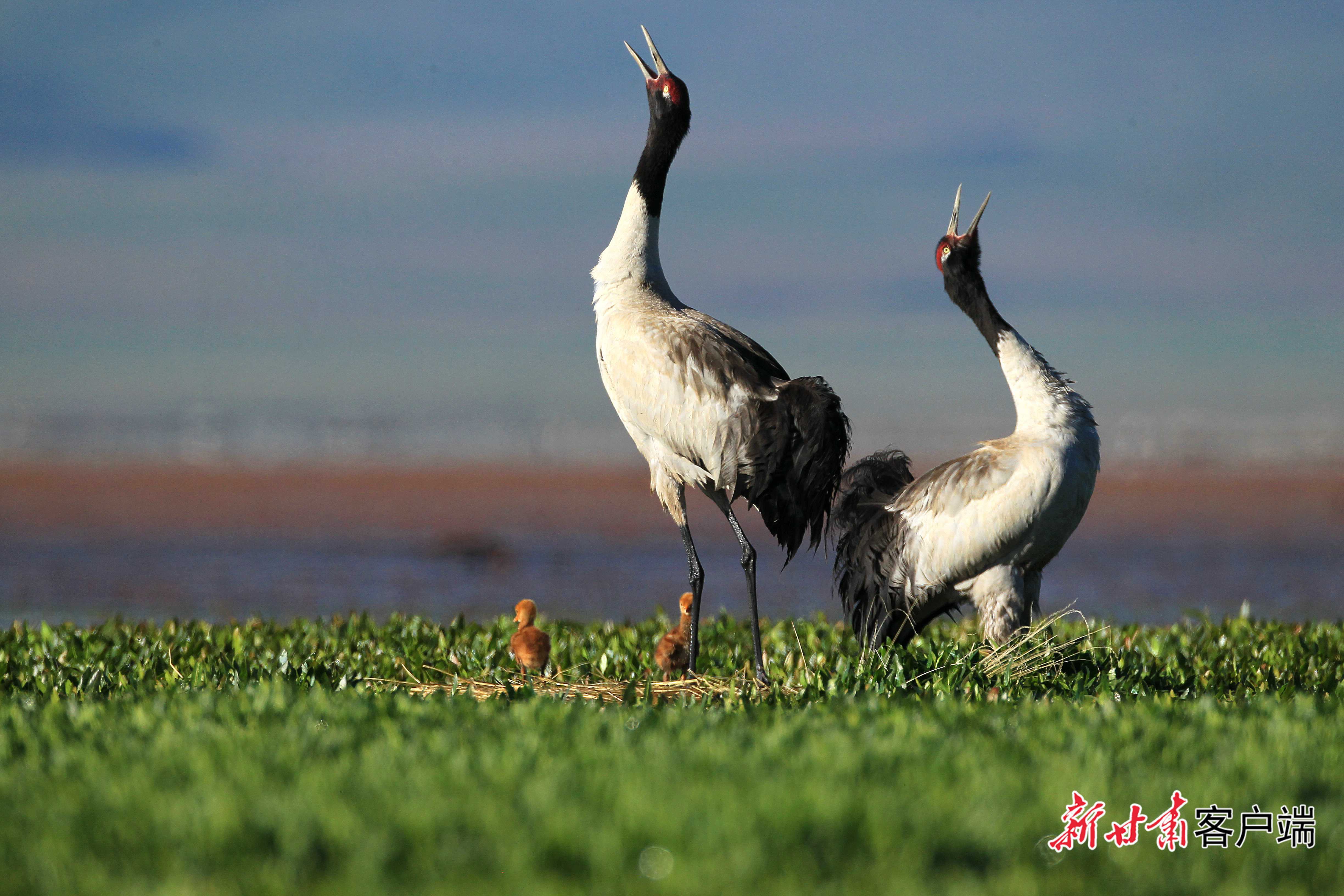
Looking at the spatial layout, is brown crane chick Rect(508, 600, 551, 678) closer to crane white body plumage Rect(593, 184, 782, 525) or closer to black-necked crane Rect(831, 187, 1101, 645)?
crane white body plumage Rect(593, 184, 782, 525)

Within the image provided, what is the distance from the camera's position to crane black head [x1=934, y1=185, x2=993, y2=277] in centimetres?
752

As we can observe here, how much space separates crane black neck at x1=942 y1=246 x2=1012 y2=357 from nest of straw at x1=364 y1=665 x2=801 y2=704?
2839mm

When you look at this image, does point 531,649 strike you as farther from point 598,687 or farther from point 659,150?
point 659,150

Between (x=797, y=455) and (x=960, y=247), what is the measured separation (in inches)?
83.1

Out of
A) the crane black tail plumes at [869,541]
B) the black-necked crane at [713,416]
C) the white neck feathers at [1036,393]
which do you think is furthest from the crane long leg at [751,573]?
the white neck feathers at [1036,393]

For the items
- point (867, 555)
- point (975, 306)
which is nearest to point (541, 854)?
point (867, 555)

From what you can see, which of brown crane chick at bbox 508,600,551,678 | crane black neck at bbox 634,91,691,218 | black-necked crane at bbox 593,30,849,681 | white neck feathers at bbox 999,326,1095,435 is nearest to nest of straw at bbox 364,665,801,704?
brown crane chick at bbox 508,600,551,678

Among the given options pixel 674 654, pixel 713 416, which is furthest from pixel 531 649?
pixel 713 416

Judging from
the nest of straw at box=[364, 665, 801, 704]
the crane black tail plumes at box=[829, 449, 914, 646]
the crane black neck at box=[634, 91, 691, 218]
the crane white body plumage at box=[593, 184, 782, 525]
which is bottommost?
the nest of straw at box=[364, 665, 801, 704]

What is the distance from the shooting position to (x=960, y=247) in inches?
296

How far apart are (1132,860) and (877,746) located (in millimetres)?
1142

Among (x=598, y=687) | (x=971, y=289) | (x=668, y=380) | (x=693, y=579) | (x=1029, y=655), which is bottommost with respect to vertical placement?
(x=598, y=687)

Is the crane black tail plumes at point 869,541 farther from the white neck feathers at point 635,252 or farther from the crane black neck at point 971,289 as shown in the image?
the white neck feathers at point 635,252

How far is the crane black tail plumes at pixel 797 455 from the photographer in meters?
6.50
